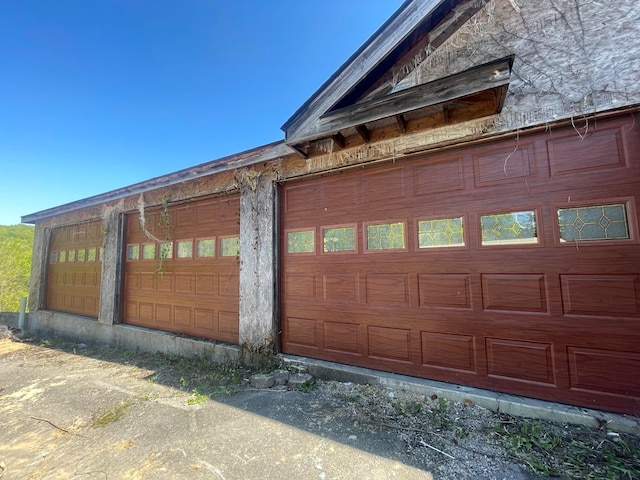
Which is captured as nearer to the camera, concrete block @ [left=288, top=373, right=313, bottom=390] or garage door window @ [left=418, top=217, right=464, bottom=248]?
garage door window @ [left=418, top=217, right=464, bottom=248]

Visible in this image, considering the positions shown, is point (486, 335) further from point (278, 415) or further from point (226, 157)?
point (226, 157)

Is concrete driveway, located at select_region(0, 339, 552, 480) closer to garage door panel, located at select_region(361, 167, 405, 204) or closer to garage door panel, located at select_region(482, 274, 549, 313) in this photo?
garage door panel, located at select_region(482, 274, 549, 313)

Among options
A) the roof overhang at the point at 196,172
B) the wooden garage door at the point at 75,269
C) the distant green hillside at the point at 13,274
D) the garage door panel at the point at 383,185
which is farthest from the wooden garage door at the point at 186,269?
the distant green hillside at the point at 13,274

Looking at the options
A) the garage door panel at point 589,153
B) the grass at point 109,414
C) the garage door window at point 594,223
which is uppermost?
the garage door panel at point 589,153

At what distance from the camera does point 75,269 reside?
702cm

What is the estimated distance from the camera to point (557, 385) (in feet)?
7.94

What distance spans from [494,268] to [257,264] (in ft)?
9.92

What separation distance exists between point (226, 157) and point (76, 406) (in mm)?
3633

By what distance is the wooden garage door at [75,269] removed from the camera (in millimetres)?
6500

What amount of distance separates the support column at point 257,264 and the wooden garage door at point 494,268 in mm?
568

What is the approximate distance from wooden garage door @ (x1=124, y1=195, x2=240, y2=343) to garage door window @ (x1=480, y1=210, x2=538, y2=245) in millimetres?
3512

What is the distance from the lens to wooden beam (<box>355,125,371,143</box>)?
3152 mm

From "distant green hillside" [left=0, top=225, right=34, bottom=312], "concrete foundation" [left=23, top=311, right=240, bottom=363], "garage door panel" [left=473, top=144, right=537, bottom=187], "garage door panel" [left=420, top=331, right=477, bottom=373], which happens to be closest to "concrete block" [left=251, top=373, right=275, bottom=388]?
"concrete foundation" [left=23, top=311, right=240, bottom=363]

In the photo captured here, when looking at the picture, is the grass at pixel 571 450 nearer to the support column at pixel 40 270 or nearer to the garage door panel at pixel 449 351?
the garage door panel at pixel 449 351
